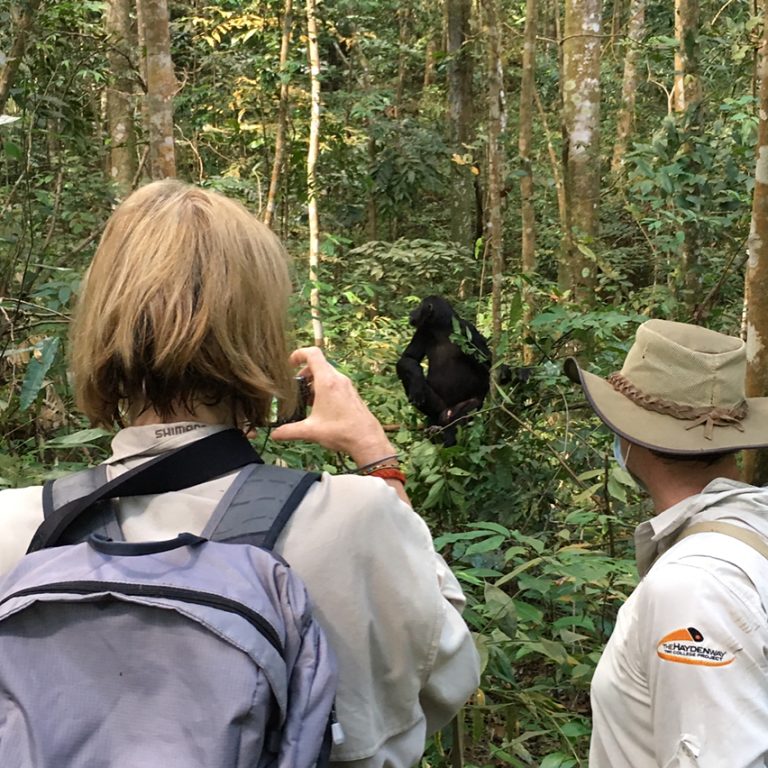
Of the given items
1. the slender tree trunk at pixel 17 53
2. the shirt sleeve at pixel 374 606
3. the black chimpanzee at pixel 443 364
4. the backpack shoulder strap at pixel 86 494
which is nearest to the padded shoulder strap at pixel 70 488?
the backpack shoulder strap at pixel 86 494

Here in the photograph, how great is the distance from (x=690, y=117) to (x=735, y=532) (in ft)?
12.2

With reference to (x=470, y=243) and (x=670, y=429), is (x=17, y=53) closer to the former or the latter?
(x=670, y=429)

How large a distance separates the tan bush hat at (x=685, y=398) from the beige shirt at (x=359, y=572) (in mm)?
703

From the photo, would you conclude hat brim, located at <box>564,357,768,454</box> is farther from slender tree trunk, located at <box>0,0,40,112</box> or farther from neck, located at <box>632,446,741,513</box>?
slender tree trunk, located at <box>0,0,40,112</box>

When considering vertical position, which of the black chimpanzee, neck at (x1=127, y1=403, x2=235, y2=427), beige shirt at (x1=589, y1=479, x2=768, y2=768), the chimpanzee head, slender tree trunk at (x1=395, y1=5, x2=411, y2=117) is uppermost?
slender tree trunk at (x1=395, y1=5, x2=411, y2=117)

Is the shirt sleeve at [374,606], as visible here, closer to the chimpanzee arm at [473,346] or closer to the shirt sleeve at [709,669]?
the shirt sleeve at [709,669]

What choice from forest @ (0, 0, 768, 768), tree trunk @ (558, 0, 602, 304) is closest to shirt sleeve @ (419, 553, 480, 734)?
forest @ (0, 0, 768, 768)

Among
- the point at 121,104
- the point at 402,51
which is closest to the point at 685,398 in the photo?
the point at 121,104

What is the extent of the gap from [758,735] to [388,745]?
0.57m

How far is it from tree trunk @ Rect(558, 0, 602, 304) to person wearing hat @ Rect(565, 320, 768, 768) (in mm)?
4118

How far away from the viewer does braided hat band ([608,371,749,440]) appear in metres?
1.55

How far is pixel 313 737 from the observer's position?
845mm

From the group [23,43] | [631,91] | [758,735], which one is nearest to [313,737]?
[758,735]

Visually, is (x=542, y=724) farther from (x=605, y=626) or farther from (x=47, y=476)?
(x=47, y=476)
